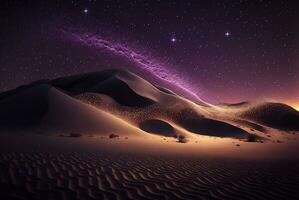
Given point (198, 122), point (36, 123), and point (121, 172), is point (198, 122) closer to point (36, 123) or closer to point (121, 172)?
point (36, 123)

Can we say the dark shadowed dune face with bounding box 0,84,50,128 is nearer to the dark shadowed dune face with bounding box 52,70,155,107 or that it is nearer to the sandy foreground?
the sandy foreground

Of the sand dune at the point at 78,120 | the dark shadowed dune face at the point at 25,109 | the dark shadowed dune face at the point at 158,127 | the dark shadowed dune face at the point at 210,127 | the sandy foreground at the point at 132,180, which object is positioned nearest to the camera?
the sandy foreground at the point at 132,180

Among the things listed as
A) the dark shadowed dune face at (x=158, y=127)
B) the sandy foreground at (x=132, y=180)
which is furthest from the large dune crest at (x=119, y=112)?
the sandy foreground at (x=132, y=180)

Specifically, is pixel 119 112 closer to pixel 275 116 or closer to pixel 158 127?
pixel 158 127

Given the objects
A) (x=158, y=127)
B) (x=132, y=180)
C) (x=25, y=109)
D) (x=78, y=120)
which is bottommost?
(x=132, y=180)

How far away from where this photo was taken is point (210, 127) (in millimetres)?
39531

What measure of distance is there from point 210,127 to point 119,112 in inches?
569

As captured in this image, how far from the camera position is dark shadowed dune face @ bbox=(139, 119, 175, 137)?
2920 cm

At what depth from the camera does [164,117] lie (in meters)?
41.3

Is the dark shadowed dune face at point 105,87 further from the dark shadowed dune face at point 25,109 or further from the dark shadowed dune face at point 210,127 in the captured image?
the dark shadowed dune face at point 25,109

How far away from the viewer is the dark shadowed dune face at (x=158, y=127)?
29.2 meters

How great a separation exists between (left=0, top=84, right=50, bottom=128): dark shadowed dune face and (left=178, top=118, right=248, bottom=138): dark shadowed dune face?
67.4 ft

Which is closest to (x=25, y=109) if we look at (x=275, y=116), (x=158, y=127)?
(x=158, y=127)

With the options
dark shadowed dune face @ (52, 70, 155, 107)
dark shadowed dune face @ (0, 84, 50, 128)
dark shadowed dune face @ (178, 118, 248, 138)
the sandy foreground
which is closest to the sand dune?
dark shadowed dune face @ (0, 84, 50, 128)
